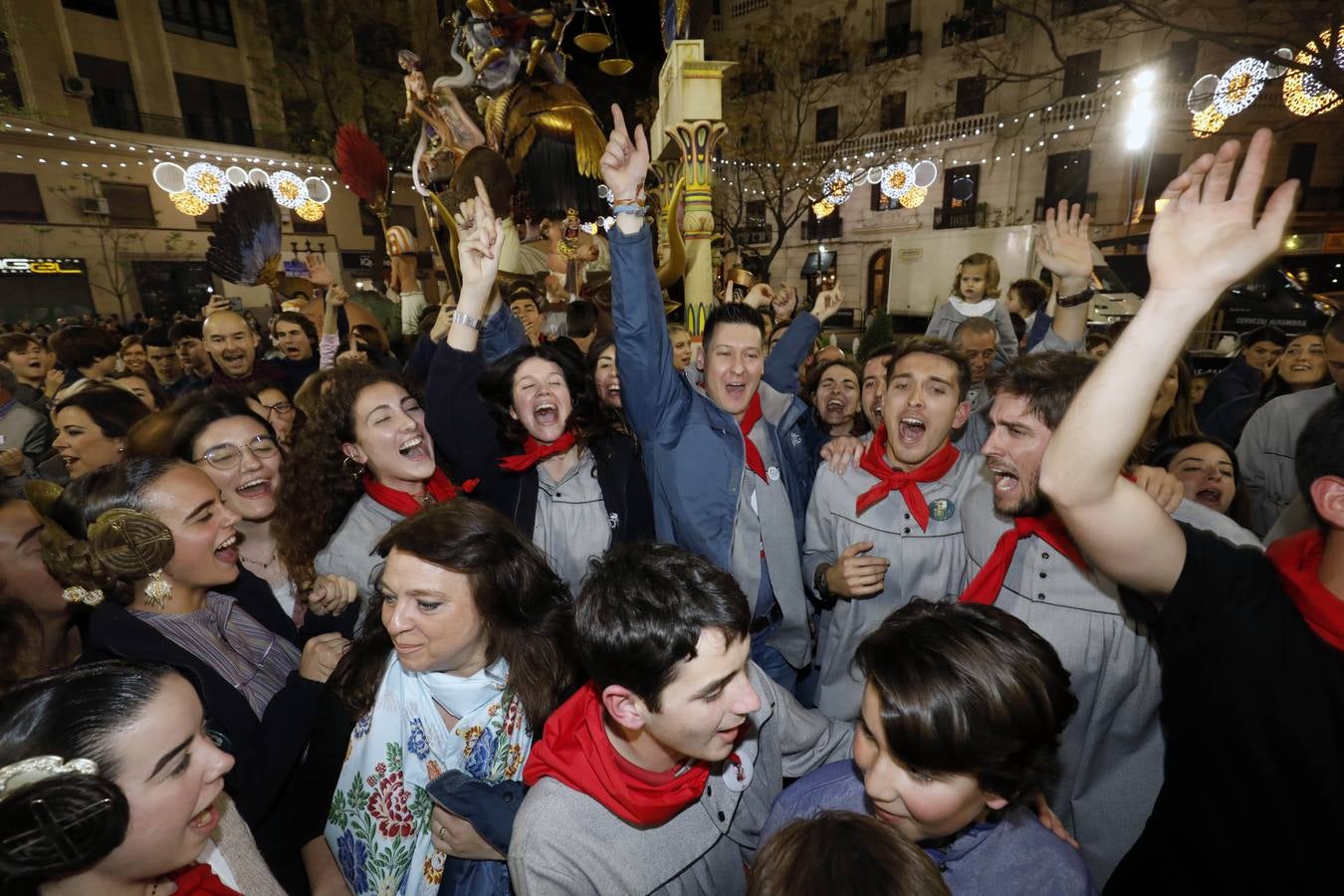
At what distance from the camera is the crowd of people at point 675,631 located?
49.9 inches

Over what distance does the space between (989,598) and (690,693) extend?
125 cm

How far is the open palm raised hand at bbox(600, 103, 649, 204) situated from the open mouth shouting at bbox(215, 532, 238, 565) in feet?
6.61

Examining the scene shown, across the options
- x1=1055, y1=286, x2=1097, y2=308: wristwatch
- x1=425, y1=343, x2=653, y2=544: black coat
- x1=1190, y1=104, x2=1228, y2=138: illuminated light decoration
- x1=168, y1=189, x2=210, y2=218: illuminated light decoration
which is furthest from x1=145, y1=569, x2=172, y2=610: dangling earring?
x1=168, y1=189, x2=210, y2=218: illuminated light decoration

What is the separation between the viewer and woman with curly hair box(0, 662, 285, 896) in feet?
3.40

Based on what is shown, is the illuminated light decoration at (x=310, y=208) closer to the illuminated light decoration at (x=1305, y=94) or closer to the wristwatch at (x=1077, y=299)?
the wristwatch at (x=1077, y=299)

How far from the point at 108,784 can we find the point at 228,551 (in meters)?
1.19

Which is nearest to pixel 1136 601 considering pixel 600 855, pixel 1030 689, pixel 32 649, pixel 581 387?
pixel 1030 689

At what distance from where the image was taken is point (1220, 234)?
125 cm

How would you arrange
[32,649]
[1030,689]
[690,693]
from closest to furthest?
[1030,689]
[690,693]
[32,649]

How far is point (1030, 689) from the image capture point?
53.3 inches

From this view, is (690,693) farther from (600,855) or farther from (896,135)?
(896,135)

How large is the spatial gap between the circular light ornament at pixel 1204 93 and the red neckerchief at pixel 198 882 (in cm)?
1086

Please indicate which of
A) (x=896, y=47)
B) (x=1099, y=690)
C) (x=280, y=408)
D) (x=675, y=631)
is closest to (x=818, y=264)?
(x=896, y=47)

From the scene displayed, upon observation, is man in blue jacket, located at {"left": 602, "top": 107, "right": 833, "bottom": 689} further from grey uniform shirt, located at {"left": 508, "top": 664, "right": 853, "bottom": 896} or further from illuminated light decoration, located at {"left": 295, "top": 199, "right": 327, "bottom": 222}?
illuminated light decoration, located at {"left": 295, "top": 199, "right": 327, "bottom": 222}
